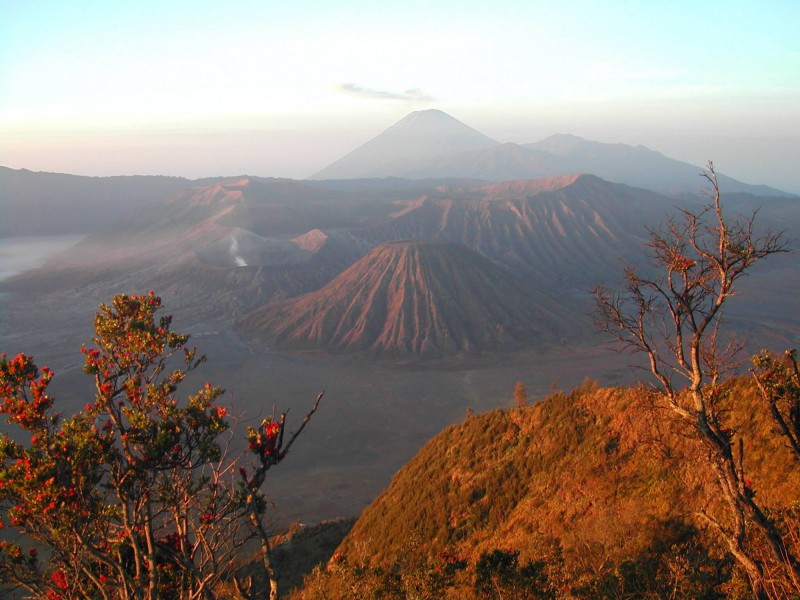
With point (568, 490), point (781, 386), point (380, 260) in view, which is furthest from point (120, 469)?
point (380, 260)

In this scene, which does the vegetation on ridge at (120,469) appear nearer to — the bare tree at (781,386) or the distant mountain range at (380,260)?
the bare tree at (781,386)

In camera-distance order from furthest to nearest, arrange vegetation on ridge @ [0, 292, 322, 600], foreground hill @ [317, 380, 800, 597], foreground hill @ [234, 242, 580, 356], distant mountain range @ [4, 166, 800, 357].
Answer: distant mountain range @ [4, 166, 800, 357], foreground hill @ [234, 242, 580, 356], foreground hill @ [317, 380, 800, 597], vegetation on ridge @ [0, 292, 322, 600]

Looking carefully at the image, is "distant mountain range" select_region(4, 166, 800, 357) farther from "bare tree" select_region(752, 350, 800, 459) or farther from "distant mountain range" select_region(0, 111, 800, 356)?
"bare tree" select_region(752, 350, 800, 459)

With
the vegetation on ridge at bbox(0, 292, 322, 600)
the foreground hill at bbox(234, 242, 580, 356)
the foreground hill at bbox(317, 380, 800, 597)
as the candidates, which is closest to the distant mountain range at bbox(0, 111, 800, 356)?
the foreground hill at bbox(234, 242, 580, 356)

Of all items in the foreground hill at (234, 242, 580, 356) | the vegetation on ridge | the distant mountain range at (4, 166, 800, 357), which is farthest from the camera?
the distant mountain range at (4, 166, 800, 357)

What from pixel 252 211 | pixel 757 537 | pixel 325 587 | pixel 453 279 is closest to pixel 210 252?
pixel 252 211

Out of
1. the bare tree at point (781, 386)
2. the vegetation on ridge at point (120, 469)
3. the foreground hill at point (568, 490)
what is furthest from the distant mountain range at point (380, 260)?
the bare tree at point (781, 386)

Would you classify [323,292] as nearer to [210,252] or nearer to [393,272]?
[393,272]

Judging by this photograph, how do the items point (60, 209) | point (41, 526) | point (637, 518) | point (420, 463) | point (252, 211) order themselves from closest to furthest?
point (41, 526) < point (637, 518) < point (420, 463) < point (252, 211) < point (60, 209)
